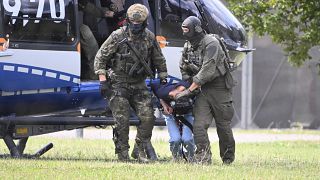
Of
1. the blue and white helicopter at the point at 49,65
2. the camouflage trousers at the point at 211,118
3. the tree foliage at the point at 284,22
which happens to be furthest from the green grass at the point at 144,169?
the tree foliage at the point at 284,22

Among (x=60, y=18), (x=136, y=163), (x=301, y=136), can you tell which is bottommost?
(x=301, y=136)

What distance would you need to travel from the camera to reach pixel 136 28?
41.0ft

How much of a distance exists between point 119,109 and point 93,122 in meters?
0.82

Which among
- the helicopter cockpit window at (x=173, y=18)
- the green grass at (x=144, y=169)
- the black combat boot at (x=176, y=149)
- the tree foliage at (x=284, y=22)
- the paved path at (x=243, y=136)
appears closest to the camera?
the green grass at (x=144, y=169)

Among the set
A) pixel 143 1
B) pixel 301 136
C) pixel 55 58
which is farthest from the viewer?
pixel 301 136

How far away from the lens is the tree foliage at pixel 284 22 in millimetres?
18478

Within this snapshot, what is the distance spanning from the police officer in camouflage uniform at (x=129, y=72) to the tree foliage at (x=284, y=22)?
20.0 ft

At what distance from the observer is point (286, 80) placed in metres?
29.1

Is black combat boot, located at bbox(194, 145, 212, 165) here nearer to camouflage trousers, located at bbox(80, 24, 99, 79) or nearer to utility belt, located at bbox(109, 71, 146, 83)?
utility belt, located at bbox(109, 71, 146, 83)

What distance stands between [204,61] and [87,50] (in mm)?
2083

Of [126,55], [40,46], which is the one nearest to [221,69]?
[126,55]

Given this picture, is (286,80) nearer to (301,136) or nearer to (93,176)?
(301,136)

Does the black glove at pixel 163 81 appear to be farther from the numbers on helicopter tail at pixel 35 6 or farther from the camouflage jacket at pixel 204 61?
the numbers on helicopter tail at pixel 35 6

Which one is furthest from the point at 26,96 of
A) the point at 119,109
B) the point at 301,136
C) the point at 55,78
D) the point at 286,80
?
the point at 286,80
